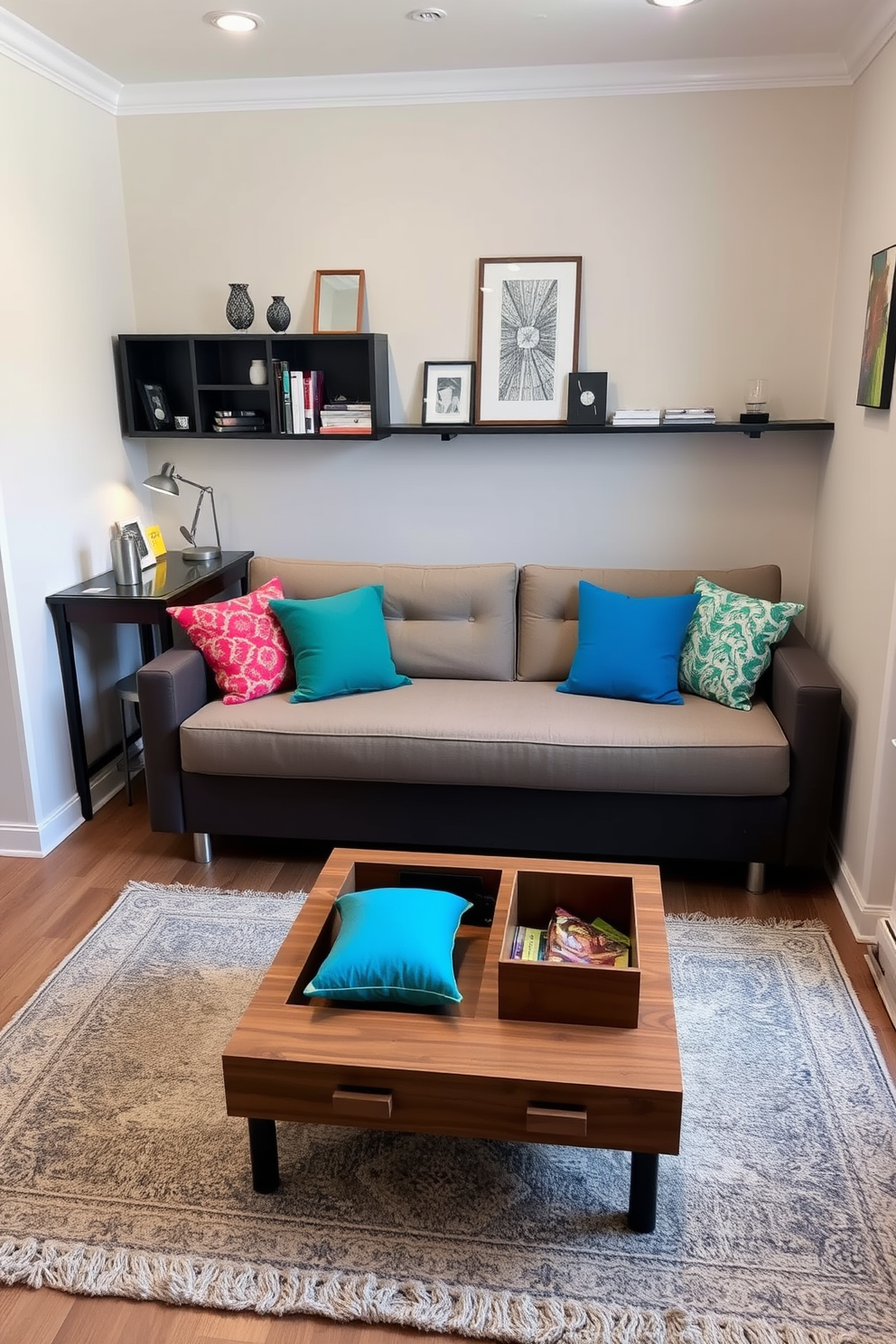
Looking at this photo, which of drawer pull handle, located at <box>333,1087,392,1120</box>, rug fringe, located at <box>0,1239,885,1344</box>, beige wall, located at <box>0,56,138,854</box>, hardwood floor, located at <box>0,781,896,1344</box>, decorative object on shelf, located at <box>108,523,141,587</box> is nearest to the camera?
rug fringe, located at <box>0,1239,885,1344</box>

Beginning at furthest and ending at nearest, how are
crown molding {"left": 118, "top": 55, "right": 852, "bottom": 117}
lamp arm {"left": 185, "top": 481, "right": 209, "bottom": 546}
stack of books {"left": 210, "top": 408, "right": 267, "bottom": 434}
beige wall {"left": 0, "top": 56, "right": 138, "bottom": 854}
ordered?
1. lamp arm {"left": 185, "top": 481, "right": 209, "bottom": 546}
2. stack of books {"left": 210, "top": 408, "right": 267, "bottom": 434}
3. crown molding {"left": 118, "top": 55, "right": 852, "bottom": 117}
4. beige wall {"left": 0, "top": 56, "right": 138, "bottom": 854}

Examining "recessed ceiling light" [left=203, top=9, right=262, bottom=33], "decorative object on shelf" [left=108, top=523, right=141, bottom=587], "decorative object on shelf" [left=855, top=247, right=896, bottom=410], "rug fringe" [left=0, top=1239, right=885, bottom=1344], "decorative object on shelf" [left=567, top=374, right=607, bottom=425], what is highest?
"recessed ceiling light" [left=203, top=9, right=262, bottom=33]

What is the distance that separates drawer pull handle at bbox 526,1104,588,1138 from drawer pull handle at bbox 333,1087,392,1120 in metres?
0.25

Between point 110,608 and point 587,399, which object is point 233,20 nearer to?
point 587,399

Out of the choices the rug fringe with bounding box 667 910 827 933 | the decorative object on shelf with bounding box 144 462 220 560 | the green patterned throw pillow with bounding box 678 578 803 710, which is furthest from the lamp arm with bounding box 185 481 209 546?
the rug fringe with bounding box 667 910 827 933

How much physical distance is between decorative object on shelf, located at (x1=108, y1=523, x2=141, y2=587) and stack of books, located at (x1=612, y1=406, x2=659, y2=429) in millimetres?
1723

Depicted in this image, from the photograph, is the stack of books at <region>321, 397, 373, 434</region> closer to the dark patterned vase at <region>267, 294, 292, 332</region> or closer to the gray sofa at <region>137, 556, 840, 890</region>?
the dark patterned vase at <region>267, 294, 292, 332</region>

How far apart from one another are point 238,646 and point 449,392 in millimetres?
1256

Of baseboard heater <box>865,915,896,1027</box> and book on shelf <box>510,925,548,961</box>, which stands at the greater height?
book on shelf <box>510,925,548,961</box>

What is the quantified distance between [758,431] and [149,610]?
2154mm

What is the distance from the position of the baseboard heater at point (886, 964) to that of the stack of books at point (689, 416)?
1.77 m

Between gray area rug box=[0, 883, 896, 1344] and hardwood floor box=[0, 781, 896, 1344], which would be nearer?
gray area rug box=[0, 883, 896, 1344]

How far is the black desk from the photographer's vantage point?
10.8 feet

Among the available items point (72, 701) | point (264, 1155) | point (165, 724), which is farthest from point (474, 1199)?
point (72, 701)
